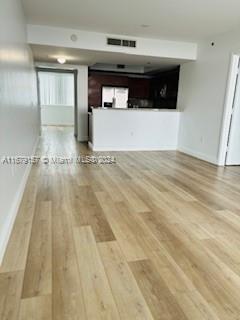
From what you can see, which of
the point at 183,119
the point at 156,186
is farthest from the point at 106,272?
the point at 183,119

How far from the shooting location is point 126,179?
3854 millimetres

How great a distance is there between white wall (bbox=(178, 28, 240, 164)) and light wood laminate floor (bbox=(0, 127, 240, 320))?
1978mm

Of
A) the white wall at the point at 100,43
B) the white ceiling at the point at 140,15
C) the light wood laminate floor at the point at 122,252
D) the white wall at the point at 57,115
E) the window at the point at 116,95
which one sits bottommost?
the light wood laminate floor at the point at 122,252

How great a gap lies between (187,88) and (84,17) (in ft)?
10.6

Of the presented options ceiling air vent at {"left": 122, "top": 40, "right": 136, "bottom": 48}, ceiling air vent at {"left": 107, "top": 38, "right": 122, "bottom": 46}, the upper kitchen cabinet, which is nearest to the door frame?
ceiling air vent at {"left": 122, "top": 40, "right": 136, "bottom": 48}

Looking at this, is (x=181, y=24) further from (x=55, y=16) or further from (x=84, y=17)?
(x=55, y=16)

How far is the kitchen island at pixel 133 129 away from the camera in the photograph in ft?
20.1

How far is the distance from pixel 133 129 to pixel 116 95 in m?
3.92

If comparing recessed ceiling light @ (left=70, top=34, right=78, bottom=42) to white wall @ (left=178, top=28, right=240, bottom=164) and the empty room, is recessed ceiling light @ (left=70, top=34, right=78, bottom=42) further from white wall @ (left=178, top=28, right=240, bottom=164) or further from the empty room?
white wall @ (left=178, top=28, right=240, bottom=164)

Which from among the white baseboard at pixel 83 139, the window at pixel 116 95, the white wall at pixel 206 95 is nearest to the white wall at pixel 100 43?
the white wall at pixel 206 95

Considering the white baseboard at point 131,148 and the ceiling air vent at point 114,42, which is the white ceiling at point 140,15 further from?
the white baseboard at point 131,148

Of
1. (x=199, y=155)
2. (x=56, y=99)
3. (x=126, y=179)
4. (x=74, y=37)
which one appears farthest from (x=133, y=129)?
(x=56, y=99)

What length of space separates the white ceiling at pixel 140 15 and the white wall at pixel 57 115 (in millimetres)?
7381

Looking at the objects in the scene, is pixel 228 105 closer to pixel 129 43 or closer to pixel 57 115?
pixel 129 43
